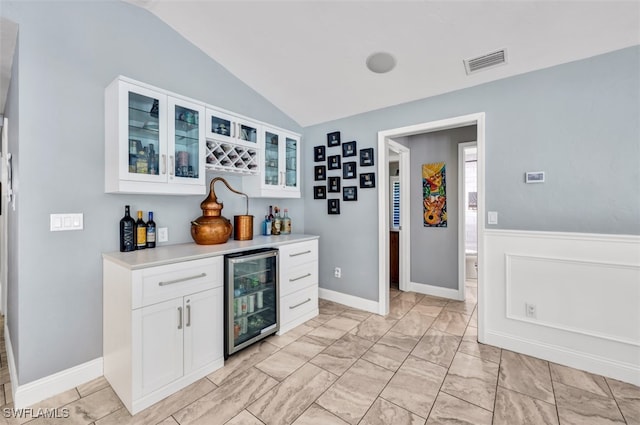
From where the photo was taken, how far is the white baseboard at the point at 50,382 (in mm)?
1746

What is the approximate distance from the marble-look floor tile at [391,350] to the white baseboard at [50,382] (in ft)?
6.60

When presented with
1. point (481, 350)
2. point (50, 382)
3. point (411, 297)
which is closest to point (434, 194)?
point (411, 297)

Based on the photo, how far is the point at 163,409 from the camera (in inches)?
67.1

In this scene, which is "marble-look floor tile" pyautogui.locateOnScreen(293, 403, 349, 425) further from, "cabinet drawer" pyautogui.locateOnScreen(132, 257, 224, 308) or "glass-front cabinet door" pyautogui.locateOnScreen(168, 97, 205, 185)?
"glass-front cabinet door" pyautogui.locateOnScreen(168, 97, 205, 185)

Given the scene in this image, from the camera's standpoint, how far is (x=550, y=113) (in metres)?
2.26

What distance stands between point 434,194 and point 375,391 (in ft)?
9.05

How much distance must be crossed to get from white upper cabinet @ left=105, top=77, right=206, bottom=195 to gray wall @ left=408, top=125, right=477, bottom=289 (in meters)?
2.97

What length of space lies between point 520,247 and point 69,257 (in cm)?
344

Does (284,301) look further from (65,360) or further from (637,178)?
(637,178)

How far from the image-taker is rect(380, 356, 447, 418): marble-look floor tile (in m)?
1.75

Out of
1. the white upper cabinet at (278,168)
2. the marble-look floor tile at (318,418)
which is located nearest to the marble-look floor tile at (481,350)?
the marble-look floor tile at (318,418)

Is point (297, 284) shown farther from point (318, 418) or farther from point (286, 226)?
point (318, 418)

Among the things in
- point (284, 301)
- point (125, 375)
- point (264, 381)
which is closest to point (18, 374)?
point (125, 375)

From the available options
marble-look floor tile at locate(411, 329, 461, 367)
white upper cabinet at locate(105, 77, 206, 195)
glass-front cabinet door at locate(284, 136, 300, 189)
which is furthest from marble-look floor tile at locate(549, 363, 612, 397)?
white upper cabinet at locate(105, 77, 206, 195)
